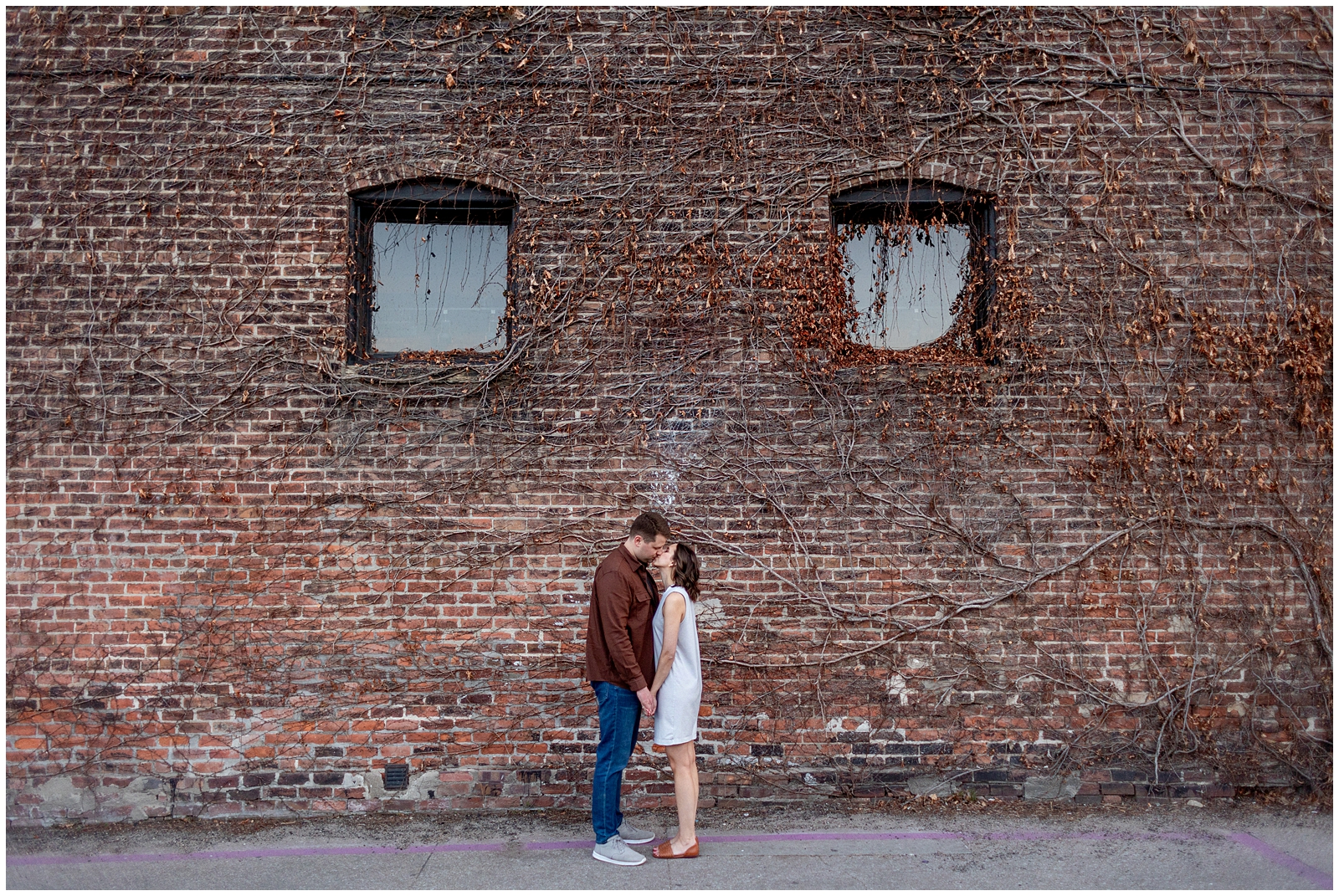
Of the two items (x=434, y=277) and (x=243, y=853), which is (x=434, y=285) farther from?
(x=243, y=853)

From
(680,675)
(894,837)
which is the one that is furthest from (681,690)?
(894,837)

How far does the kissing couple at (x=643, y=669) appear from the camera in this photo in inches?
153

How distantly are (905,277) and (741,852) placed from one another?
11.6ft

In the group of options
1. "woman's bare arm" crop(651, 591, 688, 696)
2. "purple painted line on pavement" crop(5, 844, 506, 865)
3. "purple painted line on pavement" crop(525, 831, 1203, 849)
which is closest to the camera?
"woman's bare arm" crop(651, 591, 688, 696)

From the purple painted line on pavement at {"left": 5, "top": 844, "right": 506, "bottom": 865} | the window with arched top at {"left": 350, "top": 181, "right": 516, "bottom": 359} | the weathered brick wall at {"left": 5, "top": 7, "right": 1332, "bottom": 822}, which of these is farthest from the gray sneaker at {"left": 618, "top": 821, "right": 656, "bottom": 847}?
the window with arched top at {"left": 350, "top": 181, "right": 516, "bottom": 359}

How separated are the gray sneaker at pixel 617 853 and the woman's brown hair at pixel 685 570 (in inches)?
Result: 52.0

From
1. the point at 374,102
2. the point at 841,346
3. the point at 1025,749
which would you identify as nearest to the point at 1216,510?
the point at 1025,749

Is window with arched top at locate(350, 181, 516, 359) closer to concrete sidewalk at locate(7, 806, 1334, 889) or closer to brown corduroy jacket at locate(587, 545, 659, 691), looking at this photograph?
brown corduroy jacket at locate(587, 545, 659, 691)

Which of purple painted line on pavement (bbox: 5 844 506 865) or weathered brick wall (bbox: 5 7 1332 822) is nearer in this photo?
purple painted line on pavement (bbox: 5 844 506 865)

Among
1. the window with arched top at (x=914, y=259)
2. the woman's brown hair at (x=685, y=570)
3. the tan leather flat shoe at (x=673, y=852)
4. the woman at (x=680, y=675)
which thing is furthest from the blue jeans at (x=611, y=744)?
the window with arched top at (x=914, y=259)

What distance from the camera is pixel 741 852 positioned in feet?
13.6

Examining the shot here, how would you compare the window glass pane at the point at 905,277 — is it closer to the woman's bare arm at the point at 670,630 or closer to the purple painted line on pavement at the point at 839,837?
the woman's bare arm at the point at 670,630

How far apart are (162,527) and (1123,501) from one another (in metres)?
5.82

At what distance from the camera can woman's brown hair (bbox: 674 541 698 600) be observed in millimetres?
3979
